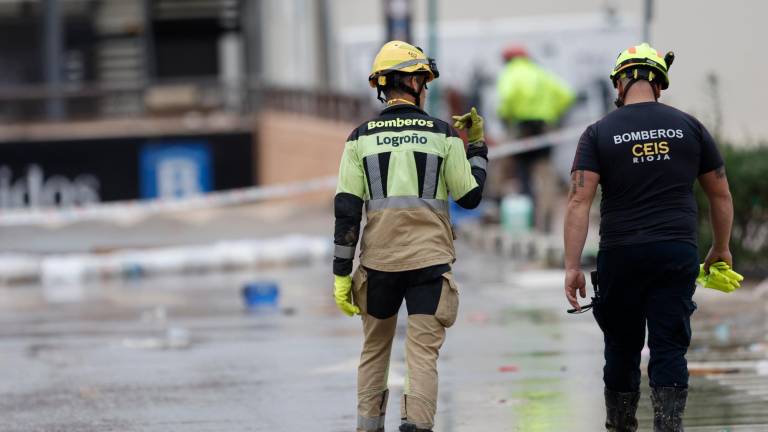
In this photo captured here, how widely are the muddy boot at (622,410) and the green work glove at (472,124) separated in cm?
128

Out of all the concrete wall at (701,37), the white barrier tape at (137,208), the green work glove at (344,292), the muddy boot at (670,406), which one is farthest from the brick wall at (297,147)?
the muddy boot at (670,406)

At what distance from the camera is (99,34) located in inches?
1426

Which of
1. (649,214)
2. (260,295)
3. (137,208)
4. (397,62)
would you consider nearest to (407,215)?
(397,62)

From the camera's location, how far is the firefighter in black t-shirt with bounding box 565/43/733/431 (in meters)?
6.43

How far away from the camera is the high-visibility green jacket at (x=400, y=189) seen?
655 centimetres

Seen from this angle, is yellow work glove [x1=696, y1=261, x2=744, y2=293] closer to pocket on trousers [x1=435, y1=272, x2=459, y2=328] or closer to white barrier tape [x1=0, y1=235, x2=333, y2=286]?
pocket on trousers [x1=435, y1=272, x2=459, y2=328]

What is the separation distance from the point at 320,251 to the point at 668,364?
35.8ft

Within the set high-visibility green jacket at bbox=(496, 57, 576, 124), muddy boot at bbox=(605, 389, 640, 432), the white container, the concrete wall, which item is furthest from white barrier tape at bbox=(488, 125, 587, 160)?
muddy boot at bbox=(605, 389, 640, 432)

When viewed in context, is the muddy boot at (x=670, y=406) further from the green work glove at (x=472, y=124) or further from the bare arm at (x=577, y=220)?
the green work glove at (x=472, y=124)

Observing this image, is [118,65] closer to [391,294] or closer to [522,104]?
[522,104]

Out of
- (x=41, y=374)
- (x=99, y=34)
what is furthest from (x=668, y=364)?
(x=99, y=34)

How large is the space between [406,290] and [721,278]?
142cm

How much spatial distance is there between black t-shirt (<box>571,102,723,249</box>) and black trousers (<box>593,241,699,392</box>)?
0.06 m

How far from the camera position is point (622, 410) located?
6809 millimetres
